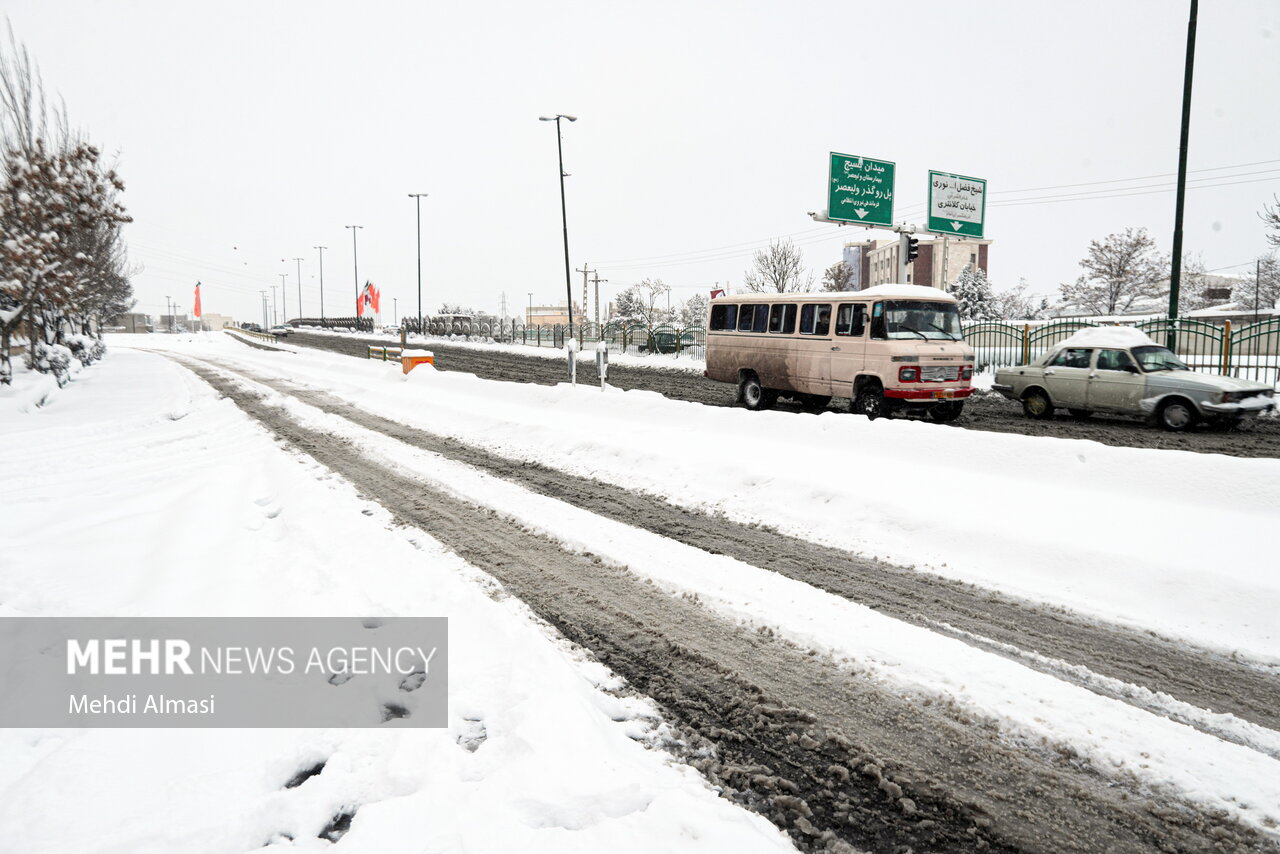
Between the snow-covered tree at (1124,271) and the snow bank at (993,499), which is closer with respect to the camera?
the snow bank at (993,499)

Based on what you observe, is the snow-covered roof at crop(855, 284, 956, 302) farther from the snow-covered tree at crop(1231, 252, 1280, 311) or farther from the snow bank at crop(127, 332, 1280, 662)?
the snow-covered tree at crop(1231, 252, 1280, 311)

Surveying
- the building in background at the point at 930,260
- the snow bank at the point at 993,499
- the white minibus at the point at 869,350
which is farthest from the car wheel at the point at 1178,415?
the building in background at the point at 930,260

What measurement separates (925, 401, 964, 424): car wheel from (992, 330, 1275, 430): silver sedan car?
202cm

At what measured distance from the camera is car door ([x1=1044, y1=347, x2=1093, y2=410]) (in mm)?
14641

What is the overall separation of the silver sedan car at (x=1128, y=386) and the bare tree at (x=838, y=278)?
2331 inches

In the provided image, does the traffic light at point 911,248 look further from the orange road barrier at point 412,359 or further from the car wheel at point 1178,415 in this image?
the orange road barrier at point 412,359

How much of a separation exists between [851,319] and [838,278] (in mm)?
67814

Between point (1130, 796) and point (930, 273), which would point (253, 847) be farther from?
point (930, 273)

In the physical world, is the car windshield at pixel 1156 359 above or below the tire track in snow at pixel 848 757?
above

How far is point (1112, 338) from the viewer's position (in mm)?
14281

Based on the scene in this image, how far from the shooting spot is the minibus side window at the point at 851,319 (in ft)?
47.7

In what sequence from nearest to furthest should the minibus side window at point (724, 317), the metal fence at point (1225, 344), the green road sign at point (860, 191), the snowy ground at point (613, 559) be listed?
the snowy ground at point (613, 559), the minibus side window at point (724, 317), the metal fence at point (1225, 344), the green road sign at point (860, 191)

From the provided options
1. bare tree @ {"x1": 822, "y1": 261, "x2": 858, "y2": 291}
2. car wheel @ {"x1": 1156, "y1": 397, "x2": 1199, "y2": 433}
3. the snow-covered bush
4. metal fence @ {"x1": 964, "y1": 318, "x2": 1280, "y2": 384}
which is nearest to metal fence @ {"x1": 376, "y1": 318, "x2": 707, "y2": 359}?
car wheel @ {"x1": 1156, "y1": 397, "x2": 1199, "y2": 433}

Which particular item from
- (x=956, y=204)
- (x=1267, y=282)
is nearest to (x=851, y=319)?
(x=956, y=204)
